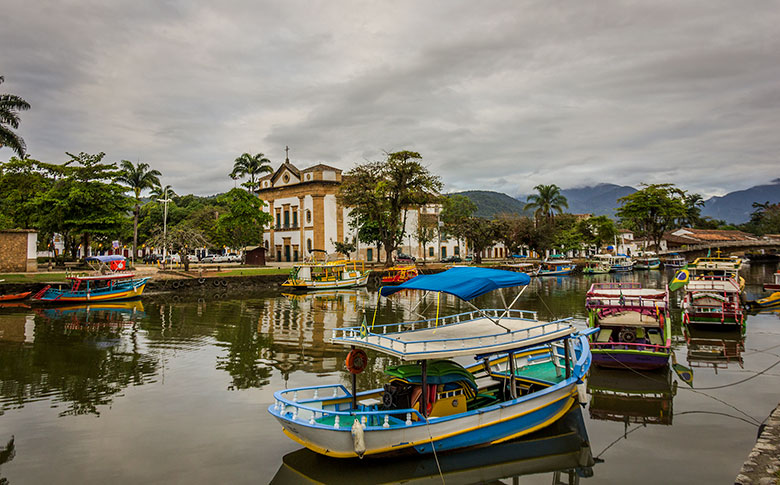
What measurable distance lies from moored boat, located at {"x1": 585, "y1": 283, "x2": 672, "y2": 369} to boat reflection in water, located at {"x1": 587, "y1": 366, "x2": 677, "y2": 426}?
0.37m

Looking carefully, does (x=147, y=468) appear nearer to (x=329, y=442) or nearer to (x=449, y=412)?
(x=329, y=442)

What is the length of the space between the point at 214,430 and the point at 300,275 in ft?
105

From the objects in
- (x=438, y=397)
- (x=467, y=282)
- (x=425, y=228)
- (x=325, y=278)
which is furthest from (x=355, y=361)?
(x=425, y=228)

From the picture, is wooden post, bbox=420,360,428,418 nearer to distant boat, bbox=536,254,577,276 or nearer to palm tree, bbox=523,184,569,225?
distant boat, bbox=536,254,577,276

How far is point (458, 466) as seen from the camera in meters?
8.41

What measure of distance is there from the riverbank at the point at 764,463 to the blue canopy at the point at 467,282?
475 cm

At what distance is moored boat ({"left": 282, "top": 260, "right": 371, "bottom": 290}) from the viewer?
3978 centimetres

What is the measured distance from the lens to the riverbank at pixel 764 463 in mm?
6496

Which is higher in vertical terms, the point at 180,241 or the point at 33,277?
the point at 180,241

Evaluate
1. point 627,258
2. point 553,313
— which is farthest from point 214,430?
point 627,258

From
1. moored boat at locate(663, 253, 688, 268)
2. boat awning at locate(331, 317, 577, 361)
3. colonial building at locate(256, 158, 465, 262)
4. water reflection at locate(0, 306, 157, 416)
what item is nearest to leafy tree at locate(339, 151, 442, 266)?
colonial building at locate(256, 158, 465, 262)

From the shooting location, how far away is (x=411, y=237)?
66.8m

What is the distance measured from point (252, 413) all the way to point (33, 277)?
32.4m

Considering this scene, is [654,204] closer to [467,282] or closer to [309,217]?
[309,217]
